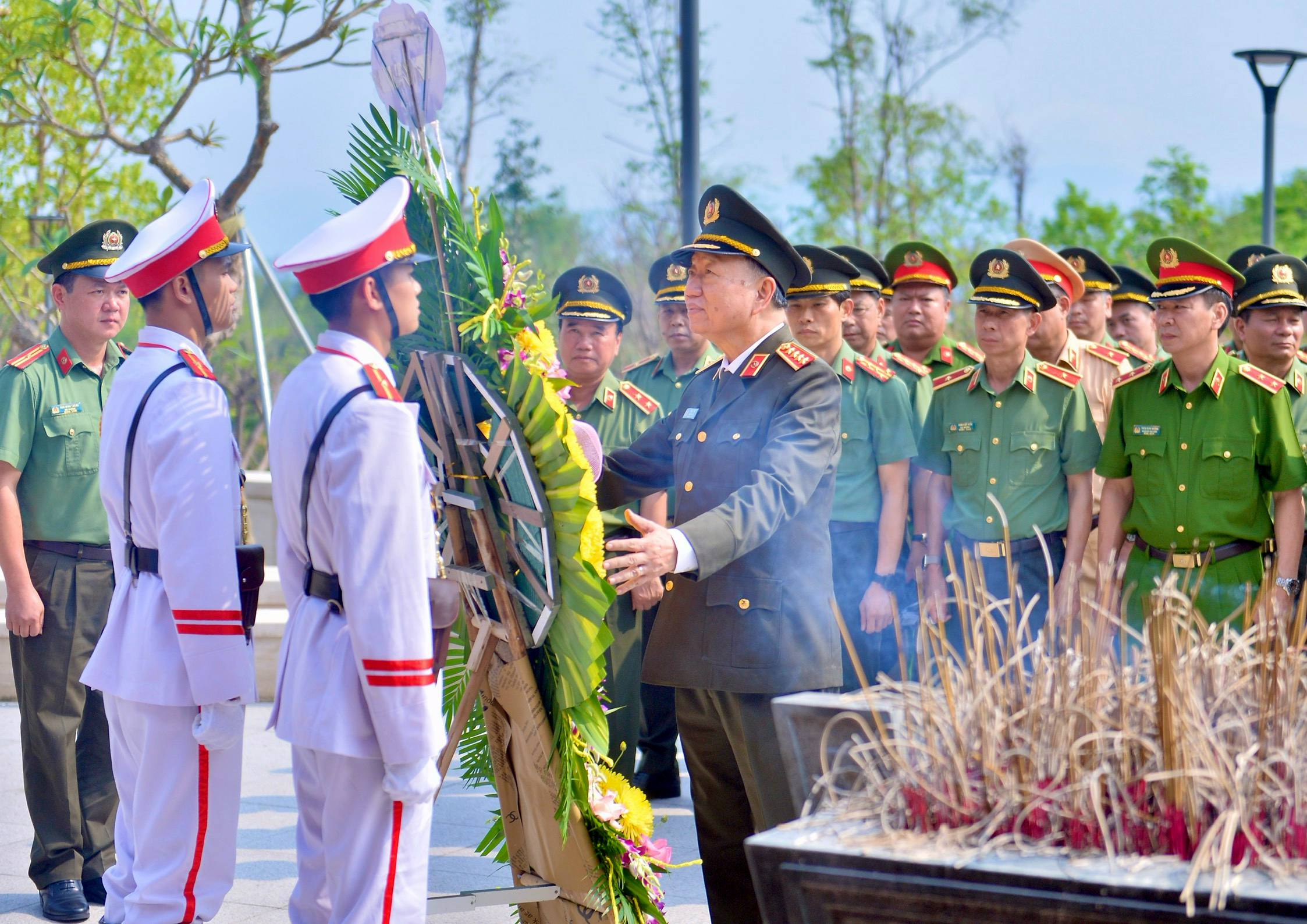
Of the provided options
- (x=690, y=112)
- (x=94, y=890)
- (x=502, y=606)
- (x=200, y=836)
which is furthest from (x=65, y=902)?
(x=690, y=112)

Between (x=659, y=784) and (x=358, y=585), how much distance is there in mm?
3564

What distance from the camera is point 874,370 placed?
5637 millimetres

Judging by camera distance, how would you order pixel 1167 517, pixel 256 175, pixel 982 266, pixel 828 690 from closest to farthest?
pixel 828 690 → pixel 1167 517 → pixel 982 266 → pixel 256 175

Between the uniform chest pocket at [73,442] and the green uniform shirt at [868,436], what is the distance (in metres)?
2.92

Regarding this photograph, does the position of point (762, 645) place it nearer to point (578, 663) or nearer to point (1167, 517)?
point (578, 663)

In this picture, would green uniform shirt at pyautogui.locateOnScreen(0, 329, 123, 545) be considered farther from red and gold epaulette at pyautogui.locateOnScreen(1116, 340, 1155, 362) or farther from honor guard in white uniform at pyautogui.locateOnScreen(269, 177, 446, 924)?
red and gold epaulette at pyautogui.locateOnScreen(1116, 340, 1155, 362)

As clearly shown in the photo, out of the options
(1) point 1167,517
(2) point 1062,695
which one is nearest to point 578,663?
(2) point 1062,695

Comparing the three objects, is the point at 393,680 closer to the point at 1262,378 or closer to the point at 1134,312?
the point at 1262,378

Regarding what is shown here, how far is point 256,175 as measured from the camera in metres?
7.08

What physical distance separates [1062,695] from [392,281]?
153 cm

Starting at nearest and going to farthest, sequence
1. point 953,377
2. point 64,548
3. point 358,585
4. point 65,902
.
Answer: point 358,585 → point 65,902 → point 64,548 → point 953,377

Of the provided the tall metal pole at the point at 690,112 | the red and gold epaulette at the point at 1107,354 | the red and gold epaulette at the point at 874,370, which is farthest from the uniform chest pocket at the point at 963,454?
the tall metal pole at the point at 690,112

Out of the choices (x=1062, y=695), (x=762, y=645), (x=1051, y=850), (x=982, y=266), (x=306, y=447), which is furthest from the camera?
(x=982, y=266)

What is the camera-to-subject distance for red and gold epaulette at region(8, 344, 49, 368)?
4418mm
